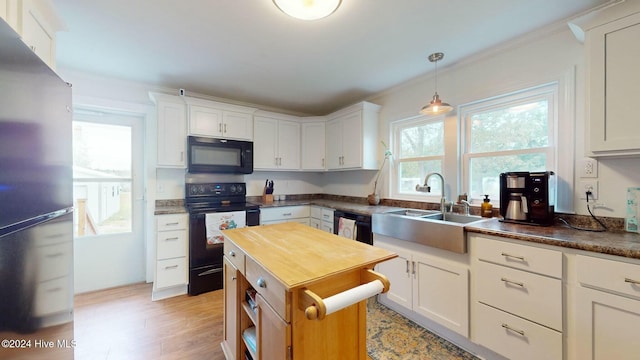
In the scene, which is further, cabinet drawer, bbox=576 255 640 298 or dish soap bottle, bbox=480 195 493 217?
dish soap bottle, bbox=480 195 493 217

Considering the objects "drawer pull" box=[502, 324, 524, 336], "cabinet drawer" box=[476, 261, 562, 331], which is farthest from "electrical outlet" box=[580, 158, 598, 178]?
"drawer pull" box=[502, 324, 524, 336]

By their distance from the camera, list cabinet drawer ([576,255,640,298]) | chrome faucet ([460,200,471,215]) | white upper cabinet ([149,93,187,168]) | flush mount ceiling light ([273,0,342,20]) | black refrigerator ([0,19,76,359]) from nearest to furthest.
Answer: black refrigerator ([0,19,76,359]), cabinet drawer ([576,255,640,298]), flush mount ceiling light ([273,0,342,20]), chrome faucet ([460,200,471,215]), white upper cabinet ([149,93,187,168])

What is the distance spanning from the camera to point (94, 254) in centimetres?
274

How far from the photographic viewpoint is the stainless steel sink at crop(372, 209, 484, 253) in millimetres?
1717

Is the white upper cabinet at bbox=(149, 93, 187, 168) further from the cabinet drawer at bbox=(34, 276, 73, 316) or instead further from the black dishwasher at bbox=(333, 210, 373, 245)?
the black dishwasher at bbox=(333, 210, 373, 245)

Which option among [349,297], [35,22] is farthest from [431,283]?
[35,22]

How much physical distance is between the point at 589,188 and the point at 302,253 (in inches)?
80.1

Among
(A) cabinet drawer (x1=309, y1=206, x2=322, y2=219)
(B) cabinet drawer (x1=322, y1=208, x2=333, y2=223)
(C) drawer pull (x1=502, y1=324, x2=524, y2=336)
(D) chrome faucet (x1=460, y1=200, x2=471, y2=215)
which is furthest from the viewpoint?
(A) cabinet drawer (x1=309, y1=206, x2=322, y2=219)

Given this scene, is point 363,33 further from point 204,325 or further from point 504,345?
point 204,325

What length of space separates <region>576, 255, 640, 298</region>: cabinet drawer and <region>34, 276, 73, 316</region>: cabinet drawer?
237 cm

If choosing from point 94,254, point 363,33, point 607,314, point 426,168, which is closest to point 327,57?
point 363,33

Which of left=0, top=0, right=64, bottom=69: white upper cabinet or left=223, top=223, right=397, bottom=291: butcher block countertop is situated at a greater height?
left=0, top=0, right=64, bottom=69: white upper cabinet

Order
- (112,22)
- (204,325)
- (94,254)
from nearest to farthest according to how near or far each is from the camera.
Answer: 1. (112,22)
2. (204,325)
3. (94,254)

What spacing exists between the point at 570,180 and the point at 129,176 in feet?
14.2
